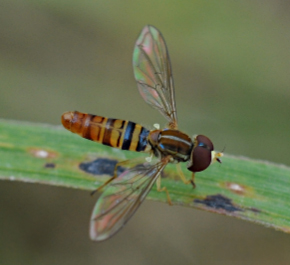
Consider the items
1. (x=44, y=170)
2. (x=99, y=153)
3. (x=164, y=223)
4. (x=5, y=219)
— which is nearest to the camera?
(x=44, y=170)

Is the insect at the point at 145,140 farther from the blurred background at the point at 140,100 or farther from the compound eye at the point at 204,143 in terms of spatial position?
the blurred background at the point at 140,100

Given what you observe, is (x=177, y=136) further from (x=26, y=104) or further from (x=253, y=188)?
(x=26, y=104)

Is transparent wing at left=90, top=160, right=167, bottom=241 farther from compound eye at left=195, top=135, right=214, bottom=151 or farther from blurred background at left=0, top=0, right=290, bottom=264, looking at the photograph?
blurred background at left=0, top=0, right=290, bottom=264

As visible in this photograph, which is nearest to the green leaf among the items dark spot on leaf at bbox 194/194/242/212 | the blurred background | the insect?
dark spot on leaf at bbox 194/194/242/212

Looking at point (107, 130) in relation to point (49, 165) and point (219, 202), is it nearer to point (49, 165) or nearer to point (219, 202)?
point (49, 165)

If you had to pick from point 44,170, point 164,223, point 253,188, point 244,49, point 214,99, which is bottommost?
point 164,223

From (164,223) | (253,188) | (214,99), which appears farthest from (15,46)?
(253,188)
